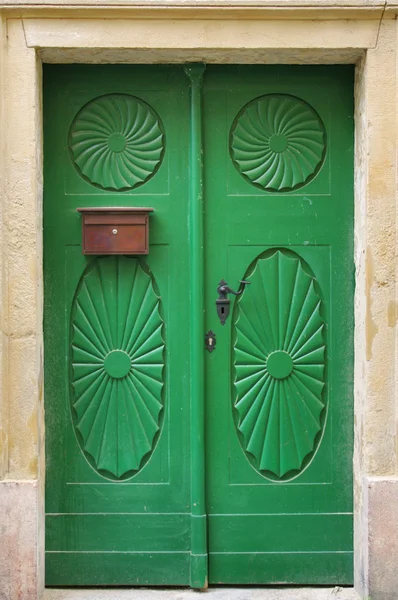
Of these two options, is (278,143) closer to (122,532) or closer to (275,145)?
(275,145)

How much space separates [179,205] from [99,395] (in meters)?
1.06

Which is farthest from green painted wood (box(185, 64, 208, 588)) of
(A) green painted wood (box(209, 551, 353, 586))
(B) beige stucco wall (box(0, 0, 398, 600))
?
(B) beige stucco wall (box(0, 0, 398, 600))

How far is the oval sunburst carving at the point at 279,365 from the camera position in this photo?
4.02 m

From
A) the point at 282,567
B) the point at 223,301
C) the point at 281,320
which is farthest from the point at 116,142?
the point at 282,567

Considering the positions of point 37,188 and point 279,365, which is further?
point 279,365

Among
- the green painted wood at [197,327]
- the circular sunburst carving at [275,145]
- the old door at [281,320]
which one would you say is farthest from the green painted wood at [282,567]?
the circular sunburst carving at [275,145]

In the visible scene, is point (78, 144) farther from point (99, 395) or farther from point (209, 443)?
point (209, 443)

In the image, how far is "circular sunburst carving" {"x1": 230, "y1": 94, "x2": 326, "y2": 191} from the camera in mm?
4039

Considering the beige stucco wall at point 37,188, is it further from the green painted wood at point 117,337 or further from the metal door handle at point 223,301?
the metal door handle at point 223,301

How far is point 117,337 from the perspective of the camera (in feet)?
13.2

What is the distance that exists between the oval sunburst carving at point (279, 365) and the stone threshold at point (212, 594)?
587 mm

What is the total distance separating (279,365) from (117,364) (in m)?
0.83

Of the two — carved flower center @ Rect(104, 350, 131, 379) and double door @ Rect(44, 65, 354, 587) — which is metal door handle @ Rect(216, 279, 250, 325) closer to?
double door @ Rect(44, 65, 354, 587)

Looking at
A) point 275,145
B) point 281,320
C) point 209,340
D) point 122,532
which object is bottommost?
point 122,532
